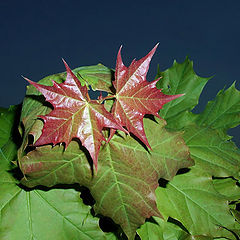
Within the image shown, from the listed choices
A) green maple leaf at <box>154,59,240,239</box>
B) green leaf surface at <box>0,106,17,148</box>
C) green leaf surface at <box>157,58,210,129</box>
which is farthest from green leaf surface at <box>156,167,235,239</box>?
green leaf surface at <box>0,106,17,148</box>

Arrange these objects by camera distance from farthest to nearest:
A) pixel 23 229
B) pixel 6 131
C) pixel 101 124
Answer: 1. pixel 6 131
2. pixel 23 229
3. pixel 101 124

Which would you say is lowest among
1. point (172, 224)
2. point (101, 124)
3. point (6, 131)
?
point (172, 224)

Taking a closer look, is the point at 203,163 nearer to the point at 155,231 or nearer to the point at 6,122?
the point at 155,231

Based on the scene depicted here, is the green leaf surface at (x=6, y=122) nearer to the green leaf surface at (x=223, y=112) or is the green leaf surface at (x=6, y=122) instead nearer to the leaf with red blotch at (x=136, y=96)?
the leaf with red blotch at (x=136, y=96)

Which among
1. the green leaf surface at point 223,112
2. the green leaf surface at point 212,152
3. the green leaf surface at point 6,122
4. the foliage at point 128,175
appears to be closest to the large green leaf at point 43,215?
the foliage at point 128,175

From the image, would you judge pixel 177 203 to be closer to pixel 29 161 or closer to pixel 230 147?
pixel 230 147

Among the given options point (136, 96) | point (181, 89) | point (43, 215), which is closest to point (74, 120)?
point (136, 96)

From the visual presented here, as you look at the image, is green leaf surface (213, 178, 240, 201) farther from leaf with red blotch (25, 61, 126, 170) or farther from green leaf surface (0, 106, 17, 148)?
green leaf surface (0, 106, 17, 148)

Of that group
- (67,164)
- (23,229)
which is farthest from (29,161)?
(23,229)
